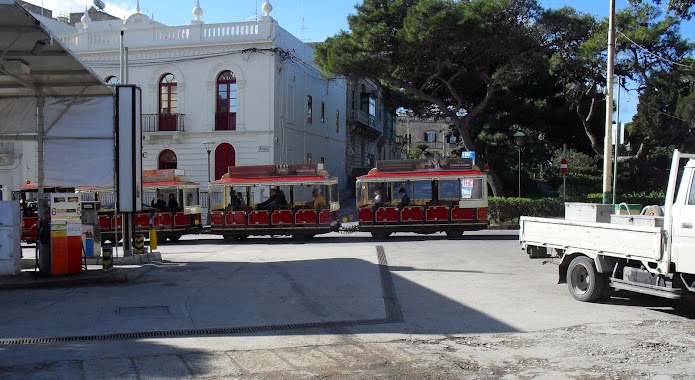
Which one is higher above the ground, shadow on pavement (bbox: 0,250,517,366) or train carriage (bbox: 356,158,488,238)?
train carriage (bbox: 356,158,488,238)

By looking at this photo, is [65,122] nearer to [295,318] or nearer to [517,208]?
[295,318]

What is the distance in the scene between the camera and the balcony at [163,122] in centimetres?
3300

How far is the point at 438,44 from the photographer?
27891mm

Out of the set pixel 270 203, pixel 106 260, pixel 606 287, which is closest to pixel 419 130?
pixel 270 203

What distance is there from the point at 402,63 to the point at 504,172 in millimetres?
11004

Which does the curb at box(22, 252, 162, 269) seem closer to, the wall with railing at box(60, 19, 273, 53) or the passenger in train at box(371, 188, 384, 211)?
the passenger in train at box(371, 188, 384, 211)

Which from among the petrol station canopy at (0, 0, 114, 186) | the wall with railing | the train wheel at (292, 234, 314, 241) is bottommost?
the train wheel at (292, 234, 314, 241)

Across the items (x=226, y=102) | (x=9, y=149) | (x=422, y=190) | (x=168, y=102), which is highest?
(x=168, y=102)

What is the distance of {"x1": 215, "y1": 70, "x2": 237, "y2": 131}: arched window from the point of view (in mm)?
32844

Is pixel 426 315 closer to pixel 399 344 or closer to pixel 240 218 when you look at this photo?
pixel 399 344

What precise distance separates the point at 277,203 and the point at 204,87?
41.5 feet

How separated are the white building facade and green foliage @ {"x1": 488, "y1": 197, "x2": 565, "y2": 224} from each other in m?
11.8

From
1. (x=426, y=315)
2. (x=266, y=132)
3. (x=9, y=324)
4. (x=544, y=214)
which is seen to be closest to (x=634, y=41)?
(x=544, y=214)

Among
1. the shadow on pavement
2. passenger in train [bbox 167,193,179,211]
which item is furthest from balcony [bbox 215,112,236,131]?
the shadow on pavement
